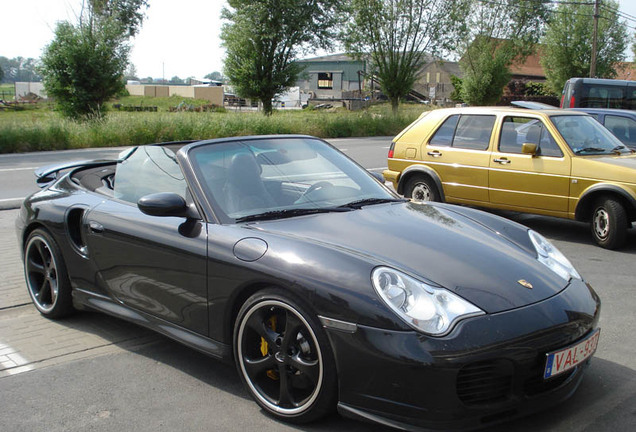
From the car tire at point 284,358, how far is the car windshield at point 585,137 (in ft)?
18.6

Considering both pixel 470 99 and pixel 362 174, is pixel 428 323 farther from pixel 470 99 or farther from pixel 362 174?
pixel 470 99

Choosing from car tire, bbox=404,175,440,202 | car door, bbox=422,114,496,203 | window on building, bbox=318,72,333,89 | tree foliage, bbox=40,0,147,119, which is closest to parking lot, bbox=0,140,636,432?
car door, bbox=422,114,496,203

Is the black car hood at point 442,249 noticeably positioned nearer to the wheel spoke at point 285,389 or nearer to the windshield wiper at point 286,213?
the windshield wiper at point 286,213

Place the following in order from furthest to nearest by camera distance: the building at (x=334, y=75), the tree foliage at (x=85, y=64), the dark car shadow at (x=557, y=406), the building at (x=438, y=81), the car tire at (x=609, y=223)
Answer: the building at (x=334, y=75)
the building at (x=438, y=81)
the tree foliage at (x=85, y=64)
the car tire at (x=609, y=223)
the dark car shadow at (x=557, y=406)

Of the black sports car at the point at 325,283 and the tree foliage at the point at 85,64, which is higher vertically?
the tree foliage at the point at 85,64

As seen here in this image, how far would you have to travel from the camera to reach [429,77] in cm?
8988

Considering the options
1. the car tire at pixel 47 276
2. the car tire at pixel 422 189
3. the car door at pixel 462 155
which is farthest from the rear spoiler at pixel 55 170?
the car door at pixel 462 155

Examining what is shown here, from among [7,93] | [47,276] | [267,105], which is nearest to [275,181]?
[47,276]

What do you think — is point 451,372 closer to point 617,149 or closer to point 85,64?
point 617,149

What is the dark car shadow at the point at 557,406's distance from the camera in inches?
119

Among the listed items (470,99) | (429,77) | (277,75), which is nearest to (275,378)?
(277,75)

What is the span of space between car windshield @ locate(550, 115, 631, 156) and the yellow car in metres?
0.01

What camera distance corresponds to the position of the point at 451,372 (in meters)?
2.60

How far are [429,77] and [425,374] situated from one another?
90.9 m
